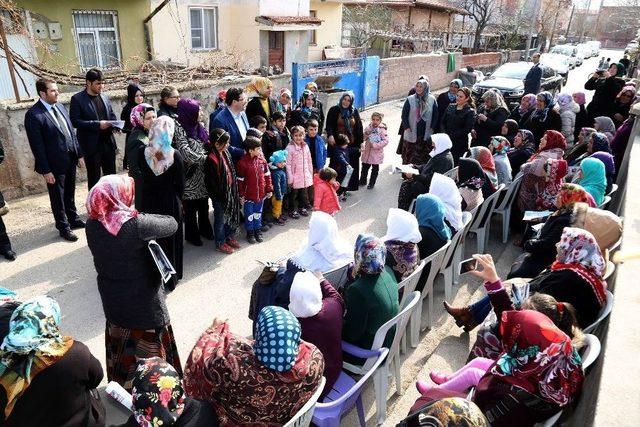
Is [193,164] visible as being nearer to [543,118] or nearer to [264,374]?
[264,374]

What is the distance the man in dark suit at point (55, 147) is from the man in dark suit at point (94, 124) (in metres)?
Result: 0.18

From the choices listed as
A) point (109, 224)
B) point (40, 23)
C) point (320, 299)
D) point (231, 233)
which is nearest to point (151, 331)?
point (109, 224)

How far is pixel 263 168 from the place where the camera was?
529 cm

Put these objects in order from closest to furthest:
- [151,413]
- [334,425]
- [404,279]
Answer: [151,413]
[334,425]
[404,279]

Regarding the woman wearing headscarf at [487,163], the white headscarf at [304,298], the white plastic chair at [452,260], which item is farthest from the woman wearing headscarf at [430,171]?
the white headscarf at [304,298]

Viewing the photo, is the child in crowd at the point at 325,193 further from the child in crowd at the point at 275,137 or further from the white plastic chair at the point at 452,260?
the white plastic chair at the point at 452,260

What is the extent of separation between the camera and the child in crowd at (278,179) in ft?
18.7

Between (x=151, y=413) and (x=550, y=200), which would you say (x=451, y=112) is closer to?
(x=550, y=200)

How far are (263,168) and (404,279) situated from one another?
8.19 feet

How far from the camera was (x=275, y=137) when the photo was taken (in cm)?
583

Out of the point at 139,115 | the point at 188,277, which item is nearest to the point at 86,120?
the point at 139,115

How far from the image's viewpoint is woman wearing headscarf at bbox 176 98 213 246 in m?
4.82

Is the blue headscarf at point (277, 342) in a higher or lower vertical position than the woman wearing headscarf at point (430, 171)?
higher

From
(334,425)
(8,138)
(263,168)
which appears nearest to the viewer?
(334,425)
